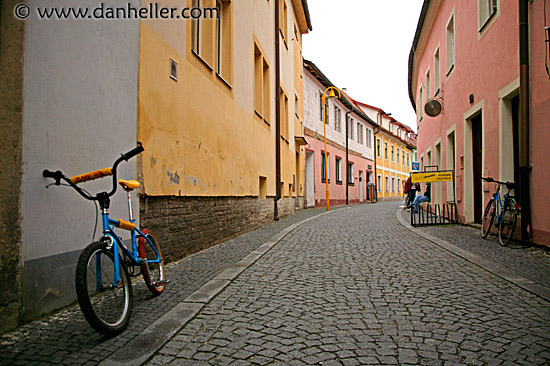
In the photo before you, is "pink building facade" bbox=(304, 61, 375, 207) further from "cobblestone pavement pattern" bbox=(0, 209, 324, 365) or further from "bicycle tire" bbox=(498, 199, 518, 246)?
"cobblestone pavement pattern" bbox=(0, 209, 324, 365)

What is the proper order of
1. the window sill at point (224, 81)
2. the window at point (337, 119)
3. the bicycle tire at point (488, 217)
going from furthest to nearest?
1. the window at point (337, 119)
2. the window sill at point (224, 81)
3. the bicycle tire at point (488, 217)

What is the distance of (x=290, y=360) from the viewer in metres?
2.91

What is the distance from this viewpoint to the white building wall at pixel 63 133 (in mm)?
3553

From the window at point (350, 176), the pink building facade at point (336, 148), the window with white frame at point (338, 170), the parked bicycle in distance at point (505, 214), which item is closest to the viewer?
the parked bicycle in distance at point (505, 214)

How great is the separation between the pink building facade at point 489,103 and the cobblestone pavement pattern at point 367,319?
251 cm

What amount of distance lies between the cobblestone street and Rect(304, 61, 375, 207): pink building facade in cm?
1799

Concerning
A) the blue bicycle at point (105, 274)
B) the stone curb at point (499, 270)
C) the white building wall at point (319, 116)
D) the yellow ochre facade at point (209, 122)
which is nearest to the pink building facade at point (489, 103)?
the stone curb at point (499, 270)

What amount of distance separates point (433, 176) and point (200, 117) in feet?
23.8

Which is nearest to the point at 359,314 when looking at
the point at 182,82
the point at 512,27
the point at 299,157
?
the point at 182,82

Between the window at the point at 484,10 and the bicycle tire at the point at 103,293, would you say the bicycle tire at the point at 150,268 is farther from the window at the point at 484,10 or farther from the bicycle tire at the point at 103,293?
the window at the point at 484,10

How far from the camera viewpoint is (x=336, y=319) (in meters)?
3.78

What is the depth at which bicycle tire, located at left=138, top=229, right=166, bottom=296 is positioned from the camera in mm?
4266

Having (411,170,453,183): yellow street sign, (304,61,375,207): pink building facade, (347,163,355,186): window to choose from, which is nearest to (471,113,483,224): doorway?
(411,170,453,183): yellow street sign

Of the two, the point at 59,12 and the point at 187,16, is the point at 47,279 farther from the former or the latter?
the point at 187,16
